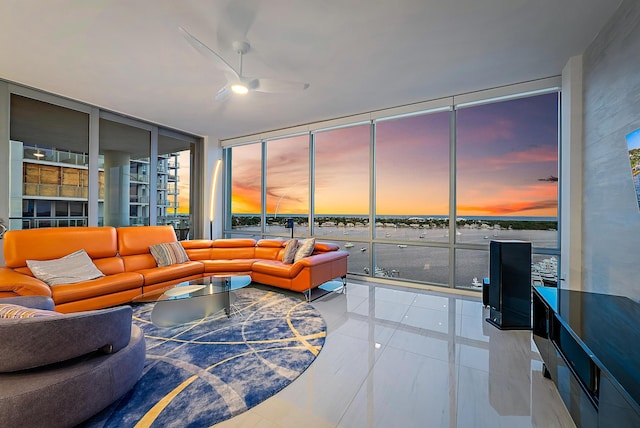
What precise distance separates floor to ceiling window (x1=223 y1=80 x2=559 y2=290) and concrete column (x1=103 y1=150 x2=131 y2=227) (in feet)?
9.18

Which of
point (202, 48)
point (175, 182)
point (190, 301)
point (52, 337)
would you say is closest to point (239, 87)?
point (202, 48)

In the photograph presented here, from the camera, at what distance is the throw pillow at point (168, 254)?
4.35 meters

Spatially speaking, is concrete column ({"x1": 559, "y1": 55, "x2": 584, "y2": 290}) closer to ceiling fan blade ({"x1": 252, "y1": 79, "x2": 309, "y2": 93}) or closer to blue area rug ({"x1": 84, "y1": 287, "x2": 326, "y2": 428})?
blue area rug ({"x1": 84, "y1": 287, "x2": 326, "y2": 428})

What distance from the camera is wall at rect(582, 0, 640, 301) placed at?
2.17 m

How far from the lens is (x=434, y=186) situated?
4.84 meters

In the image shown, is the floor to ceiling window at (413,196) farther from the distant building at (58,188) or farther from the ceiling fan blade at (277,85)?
the distant building at (58,188)

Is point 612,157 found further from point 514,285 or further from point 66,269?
point 66,269

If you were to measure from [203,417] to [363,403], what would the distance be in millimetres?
1025

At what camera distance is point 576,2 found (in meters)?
2.33

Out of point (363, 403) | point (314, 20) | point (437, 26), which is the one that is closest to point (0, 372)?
point (363, 403)

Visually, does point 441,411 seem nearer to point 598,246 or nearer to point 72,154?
point 598,246

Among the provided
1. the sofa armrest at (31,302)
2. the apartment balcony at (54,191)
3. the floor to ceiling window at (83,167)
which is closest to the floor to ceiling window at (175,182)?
the floor to ceiling window at (83,167)

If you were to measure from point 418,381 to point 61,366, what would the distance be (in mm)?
2314

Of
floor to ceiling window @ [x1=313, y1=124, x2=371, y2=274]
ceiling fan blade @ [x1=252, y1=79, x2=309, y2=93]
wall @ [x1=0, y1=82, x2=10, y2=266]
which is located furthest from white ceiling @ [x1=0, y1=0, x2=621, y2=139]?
floor to ceiling window @ [x1=313, y1=124, x2=371, y2=274]
